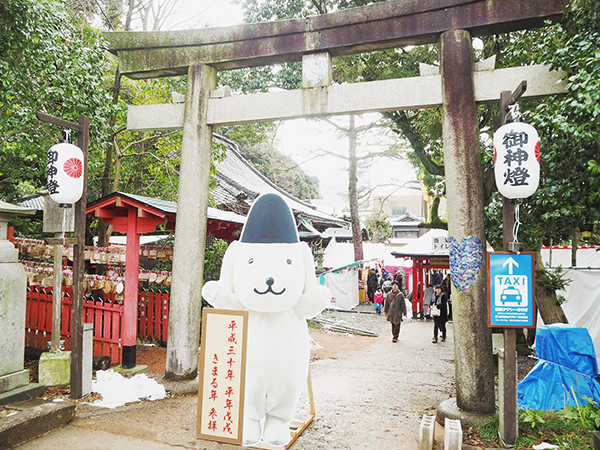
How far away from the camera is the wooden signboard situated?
13.5ft

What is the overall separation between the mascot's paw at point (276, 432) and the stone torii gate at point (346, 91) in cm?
239

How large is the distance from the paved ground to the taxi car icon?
192cm

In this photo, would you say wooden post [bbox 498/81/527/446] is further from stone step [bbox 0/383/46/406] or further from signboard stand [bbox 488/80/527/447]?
stone step [bbox 0/383/46/406]

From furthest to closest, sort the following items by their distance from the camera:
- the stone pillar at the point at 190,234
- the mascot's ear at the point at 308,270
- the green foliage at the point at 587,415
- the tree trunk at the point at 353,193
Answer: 1. the tree trunk at the point at 353,193
2. the stone pillar at the point at 190,234
3. the green foliage at the point at 587,415
4. the mascot's ear at the point at 308,270

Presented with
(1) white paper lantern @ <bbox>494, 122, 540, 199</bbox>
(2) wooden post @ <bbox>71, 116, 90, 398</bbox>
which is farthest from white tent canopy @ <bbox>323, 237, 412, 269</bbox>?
(1) white paper lantern @ <bbox>494, 122, 540, 199</bbox>

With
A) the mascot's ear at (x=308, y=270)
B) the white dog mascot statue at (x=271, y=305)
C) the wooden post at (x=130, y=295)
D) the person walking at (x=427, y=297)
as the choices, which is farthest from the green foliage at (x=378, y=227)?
the white dog mascot statue at (x=271, y=305)

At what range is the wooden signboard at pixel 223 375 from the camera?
411 centimetres

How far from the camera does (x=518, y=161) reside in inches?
177

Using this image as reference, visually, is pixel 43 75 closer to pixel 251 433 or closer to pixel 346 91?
pixel 346 91

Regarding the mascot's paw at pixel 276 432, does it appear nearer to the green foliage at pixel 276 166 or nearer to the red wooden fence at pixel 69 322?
the red wooden fence at pixel 69 322


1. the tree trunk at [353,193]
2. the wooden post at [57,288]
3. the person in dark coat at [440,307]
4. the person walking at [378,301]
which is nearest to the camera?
the wooden post at [57,288]

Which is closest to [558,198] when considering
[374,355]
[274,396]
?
[274,396]

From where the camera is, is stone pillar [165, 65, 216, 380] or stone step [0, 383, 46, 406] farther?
stone pillar [165, 65, 216, 380]

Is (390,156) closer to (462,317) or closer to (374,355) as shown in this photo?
(374,355)
